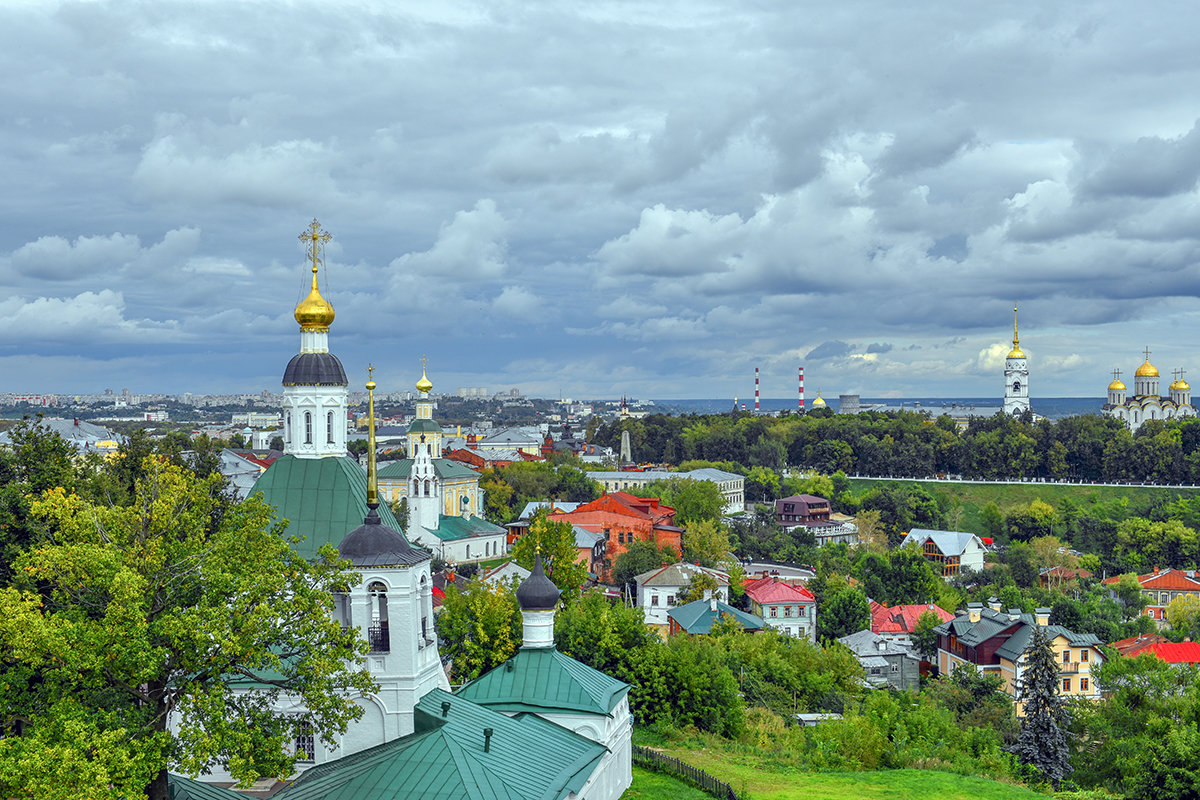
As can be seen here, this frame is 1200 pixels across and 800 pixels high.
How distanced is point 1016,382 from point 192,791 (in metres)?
122

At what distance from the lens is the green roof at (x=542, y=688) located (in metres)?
20.0

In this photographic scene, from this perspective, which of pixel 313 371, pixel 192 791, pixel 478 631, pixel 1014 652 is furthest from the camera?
pixel 1014 652

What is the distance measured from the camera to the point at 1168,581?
59.5 meters

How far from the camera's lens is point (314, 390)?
23.3 meters

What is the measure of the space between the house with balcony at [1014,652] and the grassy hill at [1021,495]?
124 feet

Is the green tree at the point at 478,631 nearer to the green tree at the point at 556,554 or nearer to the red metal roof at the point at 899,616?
the green tree at the point at 556,554

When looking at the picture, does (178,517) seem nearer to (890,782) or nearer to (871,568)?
(890,782)

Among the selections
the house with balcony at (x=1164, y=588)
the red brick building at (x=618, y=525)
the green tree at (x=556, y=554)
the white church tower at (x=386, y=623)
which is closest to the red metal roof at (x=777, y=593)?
the green tree at (x=556, y=554)

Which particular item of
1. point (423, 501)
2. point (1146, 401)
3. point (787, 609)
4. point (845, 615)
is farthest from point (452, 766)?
point (1146, 401)

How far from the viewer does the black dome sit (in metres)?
23.3

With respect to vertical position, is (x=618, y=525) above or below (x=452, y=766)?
below

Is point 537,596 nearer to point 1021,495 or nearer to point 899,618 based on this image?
point 899,618

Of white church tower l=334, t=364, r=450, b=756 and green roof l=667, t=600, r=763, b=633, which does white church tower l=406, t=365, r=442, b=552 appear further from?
white church tower l=334, t=364, r=450, b=756

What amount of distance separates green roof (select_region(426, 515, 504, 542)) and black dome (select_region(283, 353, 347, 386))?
38269 mm
